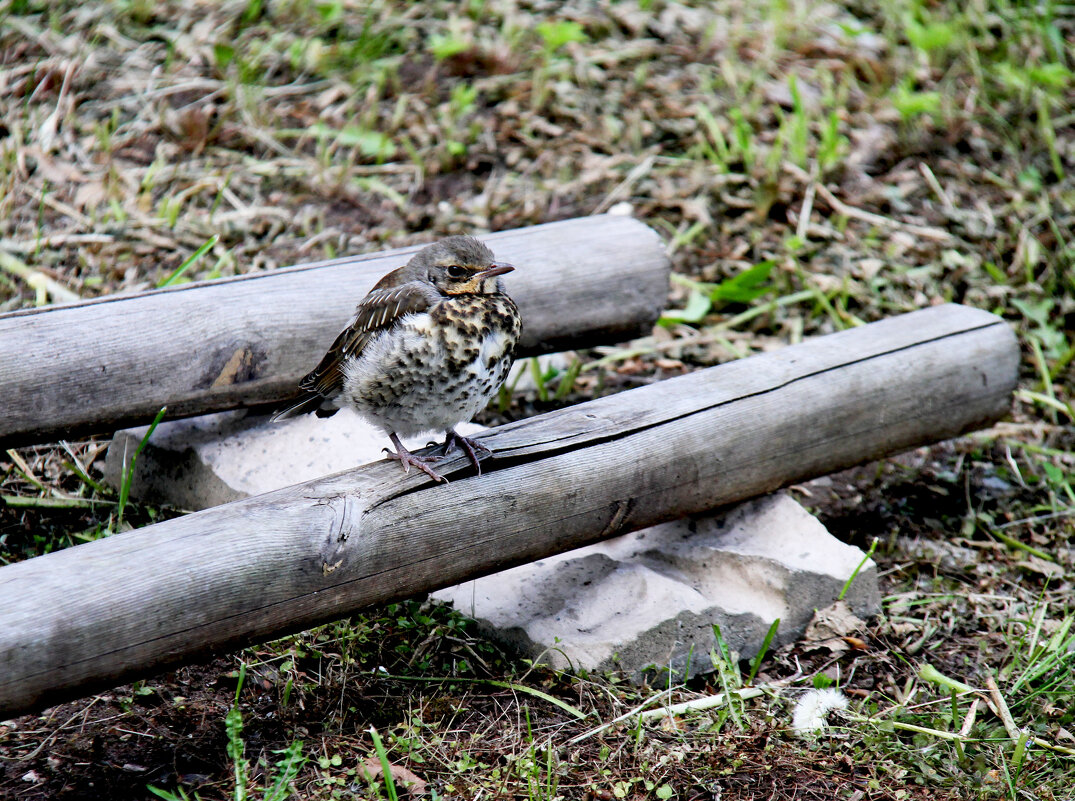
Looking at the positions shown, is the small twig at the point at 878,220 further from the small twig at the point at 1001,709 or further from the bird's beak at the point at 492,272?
the bird's beak at the point at 492,272

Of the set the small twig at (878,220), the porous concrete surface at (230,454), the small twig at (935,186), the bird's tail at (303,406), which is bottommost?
the porous concrete surface at (230,454)

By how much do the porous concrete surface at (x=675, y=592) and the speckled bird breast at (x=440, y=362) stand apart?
73 cm

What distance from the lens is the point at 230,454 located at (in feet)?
13.2

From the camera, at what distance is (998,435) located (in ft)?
16.6

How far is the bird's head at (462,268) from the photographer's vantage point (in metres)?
3.37

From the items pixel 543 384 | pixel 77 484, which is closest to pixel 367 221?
pixel 543 384

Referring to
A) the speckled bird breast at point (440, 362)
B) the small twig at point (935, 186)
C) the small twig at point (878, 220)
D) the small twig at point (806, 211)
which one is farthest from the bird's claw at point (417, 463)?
→ the small twig at point (935, 186)

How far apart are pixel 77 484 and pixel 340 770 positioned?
73.8 inches

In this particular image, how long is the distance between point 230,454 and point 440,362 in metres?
1.23

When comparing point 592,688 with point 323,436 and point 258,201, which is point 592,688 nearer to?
point 323,436

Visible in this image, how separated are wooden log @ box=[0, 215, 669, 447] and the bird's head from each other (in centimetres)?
67

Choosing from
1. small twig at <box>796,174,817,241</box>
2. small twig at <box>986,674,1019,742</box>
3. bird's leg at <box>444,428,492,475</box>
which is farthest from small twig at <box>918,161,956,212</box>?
bird's leg at <box>444,428,492,475</box>

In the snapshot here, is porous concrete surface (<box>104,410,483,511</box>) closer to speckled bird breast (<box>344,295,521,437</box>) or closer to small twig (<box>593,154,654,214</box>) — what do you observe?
speckled bird breast (<box>344,295,521,437</box>)

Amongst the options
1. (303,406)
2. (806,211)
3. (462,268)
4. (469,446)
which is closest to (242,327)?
(303,406)
